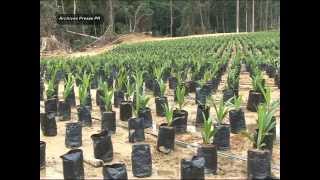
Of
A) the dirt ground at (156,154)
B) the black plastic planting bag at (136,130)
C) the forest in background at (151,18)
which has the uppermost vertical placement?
the forest in background at (151,18)

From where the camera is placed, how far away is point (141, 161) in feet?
10.5

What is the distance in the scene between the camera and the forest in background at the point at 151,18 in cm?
1839

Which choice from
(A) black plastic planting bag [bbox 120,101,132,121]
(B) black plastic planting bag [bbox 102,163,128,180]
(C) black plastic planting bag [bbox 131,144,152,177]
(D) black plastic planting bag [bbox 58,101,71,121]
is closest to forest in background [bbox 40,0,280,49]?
(D) black plastic planting bag [bbox 58,101,71,121]

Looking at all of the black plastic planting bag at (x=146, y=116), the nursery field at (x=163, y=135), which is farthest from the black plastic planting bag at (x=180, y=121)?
the black plastic planting bag at (x=146, y=116)

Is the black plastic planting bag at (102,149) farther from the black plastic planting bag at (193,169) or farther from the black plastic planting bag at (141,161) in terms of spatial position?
the black plastic planting bag at (193,169)

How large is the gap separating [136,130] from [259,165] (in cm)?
131

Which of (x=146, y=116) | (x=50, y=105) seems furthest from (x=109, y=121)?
(x=50, y=105)

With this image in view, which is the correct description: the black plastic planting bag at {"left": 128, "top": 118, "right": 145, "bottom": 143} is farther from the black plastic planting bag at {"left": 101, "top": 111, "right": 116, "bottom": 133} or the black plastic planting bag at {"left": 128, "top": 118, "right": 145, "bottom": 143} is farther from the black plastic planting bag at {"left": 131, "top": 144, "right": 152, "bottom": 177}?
the black plastic planting bag at {"left": 131, "top": 144, "right": 152, "bottom": 177}

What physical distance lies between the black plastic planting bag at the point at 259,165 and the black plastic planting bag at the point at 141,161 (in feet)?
2.34

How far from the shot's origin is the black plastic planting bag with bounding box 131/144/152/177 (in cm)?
321

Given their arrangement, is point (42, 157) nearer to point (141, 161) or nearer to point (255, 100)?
point (141, 161)

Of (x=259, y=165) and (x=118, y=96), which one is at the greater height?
(x=118, y=96)
